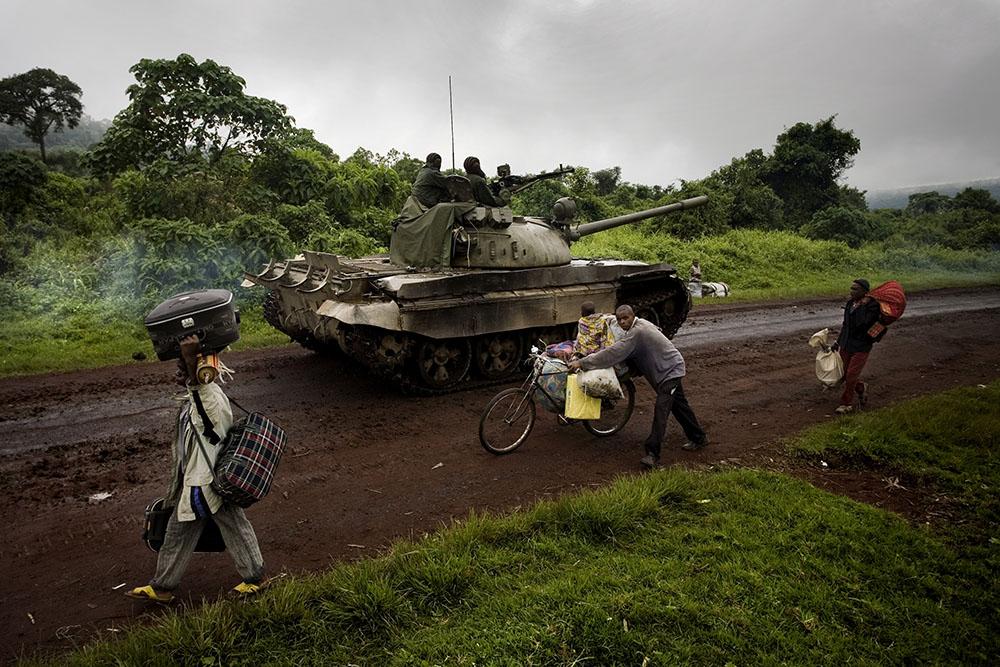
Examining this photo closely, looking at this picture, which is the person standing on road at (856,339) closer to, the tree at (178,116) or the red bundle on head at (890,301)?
the red bundle on head at (890,301)

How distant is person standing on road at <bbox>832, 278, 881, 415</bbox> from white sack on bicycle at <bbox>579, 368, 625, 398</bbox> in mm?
3384

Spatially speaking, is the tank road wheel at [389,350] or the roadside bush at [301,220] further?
the roadside bush at [301,220]

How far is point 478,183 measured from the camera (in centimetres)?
904

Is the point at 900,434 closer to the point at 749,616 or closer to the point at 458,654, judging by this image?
the point at 749,616

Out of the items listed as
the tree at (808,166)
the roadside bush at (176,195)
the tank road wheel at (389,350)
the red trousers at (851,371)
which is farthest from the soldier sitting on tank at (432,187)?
the tree at (808,166)

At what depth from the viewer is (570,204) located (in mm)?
10383

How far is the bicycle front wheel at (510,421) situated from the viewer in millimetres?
6051

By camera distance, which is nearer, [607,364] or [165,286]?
[607,364]

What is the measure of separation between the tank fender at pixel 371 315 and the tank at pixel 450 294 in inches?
0.6

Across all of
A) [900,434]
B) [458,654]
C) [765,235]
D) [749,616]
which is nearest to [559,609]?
[458,654]

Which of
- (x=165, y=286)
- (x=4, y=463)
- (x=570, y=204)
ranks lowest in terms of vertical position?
(x=4, y=463)

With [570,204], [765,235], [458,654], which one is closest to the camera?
[458,654]

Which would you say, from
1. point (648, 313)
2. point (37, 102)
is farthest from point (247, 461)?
point (37, 102)

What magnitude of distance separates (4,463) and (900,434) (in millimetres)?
8674
